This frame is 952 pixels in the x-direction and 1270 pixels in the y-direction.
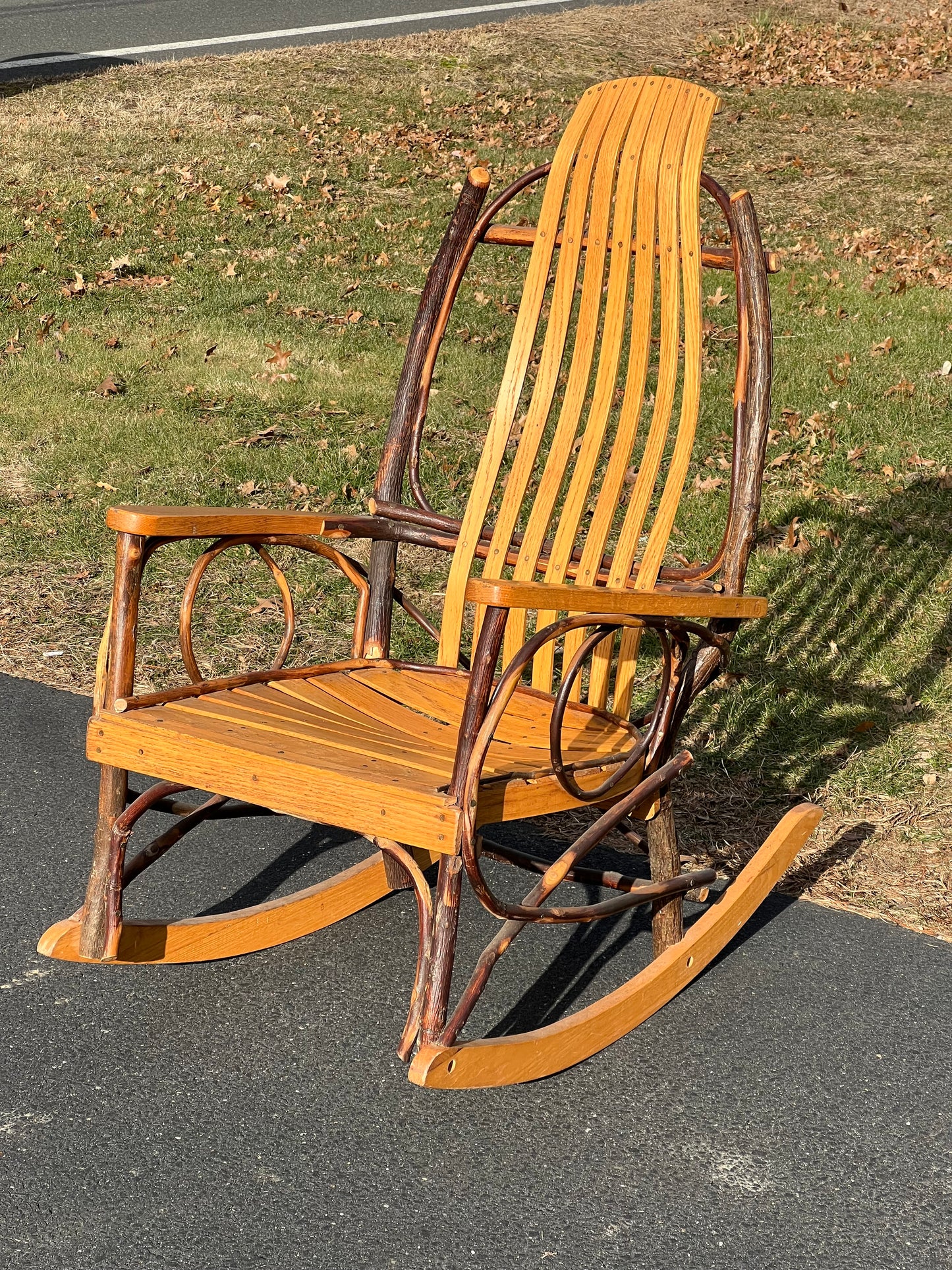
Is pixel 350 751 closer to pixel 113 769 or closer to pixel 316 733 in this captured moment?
pixel 316 733

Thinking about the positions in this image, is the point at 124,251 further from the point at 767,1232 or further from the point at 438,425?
the point at 767,1232

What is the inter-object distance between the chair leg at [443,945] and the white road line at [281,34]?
990 centimetres

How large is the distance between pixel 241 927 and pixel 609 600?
98 cm

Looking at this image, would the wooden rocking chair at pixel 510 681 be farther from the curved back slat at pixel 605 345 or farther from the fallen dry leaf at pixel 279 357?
A: the fallen dry leaf at pixel 279 357

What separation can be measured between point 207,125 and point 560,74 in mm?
2672

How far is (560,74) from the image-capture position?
10.4 m

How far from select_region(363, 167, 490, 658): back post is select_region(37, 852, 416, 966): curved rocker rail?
1.57ft

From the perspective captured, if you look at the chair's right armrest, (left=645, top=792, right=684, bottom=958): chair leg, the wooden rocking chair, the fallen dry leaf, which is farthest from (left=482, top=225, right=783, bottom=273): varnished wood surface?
the fallen dry leaf

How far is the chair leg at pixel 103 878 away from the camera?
8.05 feet

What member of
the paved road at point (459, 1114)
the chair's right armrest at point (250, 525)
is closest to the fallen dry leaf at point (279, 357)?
the chair's right armrest at point (250, 525)

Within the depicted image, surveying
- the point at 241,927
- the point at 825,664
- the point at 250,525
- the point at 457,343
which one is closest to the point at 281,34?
the point at 457,343

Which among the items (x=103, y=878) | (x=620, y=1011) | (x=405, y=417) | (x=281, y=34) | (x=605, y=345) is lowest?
(x=620, y=1011)

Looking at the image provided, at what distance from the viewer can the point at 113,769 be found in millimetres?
2463

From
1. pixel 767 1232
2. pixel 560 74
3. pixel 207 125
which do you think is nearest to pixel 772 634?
pixel 767 1232
